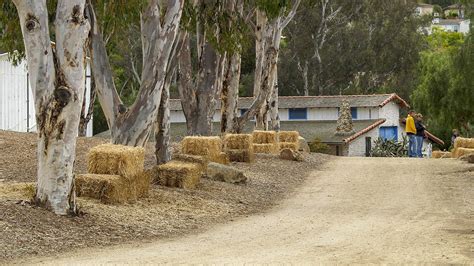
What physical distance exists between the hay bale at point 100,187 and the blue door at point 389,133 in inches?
1859

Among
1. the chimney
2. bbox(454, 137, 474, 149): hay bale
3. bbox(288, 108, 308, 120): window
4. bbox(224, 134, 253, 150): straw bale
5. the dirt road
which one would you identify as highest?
bbox(288, 108, 308, 120): window

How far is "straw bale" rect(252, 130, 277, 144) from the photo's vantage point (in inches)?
1345

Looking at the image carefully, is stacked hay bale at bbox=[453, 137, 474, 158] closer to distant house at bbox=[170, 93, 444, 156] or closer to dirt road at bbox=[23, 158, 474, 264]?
dirt road at bbox=[23, 158, 474, 264]

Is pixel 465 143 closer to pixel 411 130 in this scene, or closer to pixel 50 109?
pixel 411 130

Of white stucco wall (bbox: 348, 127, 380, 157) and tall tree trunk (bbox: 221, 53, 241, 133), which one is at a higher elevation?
tall tree trunk (bbox: 221, 53, 241, 133)

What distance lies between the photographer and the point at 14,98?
115ft

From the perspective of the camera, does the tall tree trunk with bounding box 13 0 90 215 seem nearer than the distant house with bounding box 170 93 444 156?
Yes

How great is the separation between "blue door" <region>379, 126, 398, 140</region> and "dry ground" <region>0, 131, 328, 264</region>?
3824 cm

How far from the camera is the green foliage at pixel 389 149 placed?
2205 inches

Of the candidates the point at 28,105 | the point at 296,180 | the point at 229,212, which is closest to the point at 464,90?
the point at 28,105

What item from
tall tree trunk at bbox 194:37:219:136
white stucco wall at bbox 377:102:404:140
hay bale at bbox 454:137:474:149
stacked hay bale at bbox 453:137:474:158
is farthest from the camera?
white stucco wall at bbox 377:102:404:140

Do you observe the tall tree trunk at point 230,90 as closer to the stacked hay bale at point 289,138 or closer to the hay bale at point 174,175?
the stacked hay bale at point 289,138

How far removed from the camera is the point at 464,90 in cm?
5784

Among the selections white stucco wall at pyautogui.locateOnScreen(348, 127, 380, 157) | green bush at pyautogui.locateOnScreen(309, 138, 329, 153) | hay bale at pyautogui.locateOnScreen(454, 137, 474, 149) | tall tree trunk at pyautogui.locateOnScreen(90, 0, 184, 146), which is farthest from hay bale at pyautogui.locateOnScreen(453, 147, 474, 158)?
white stucco wall at pyautogui.locateOnScreen(348, 127, 380, 157)
